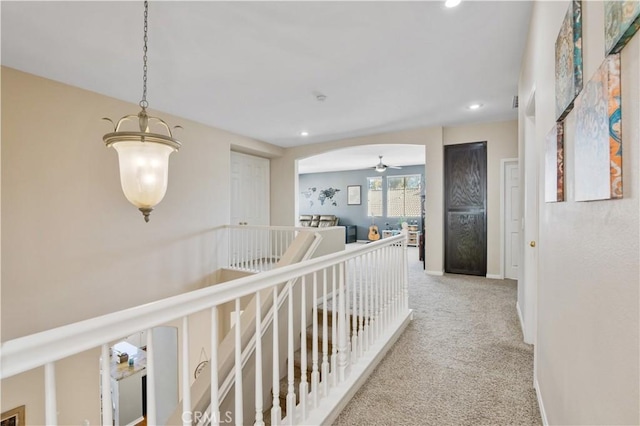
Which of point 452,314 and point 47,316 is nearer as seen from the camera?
point 47,316

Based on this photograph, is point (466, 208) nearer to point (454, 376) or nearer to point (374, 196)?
point (454, 376)

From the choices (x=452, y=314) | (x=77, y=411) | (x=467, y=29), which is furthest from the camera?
(x=452, y=314)

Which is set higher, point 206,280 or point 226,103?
point 226,103

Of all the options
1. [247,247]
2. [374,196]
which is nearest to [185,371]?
[247,247]

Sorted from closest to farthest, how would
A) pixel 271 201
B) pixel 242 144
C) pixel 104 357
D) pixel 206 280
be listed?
pixel 104 357 < pixel 206 280 < pixel 242 144 < pixel 271 201

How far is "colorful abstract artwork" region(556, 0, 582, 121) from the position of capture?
3.33ft

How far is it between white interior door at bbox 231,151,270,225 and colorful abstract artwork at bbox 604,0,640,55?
18.3 feet

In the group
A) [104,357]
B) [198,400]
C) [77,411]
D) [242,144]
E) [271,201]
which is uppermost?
[242,144]

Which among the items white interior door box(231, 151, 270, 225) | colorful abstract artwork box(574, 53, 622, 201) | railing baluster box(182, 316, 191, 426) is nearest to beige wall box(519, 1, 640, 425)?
colorful abstract artwork box(574, 53, 622, 201)

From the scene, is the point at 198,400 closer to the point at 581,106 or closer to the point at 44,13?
the point at 581,106

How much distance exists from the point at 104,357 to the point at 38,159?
3.41 metres

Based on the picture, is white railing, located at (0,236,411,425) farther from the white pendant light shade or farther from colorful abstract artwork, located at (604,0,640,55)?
colorful abstract artwork, located at (604,0,640,55)

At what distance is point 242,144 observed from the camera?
559 cm

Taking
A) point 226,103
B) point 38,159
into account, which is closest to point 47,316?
point 38,159
